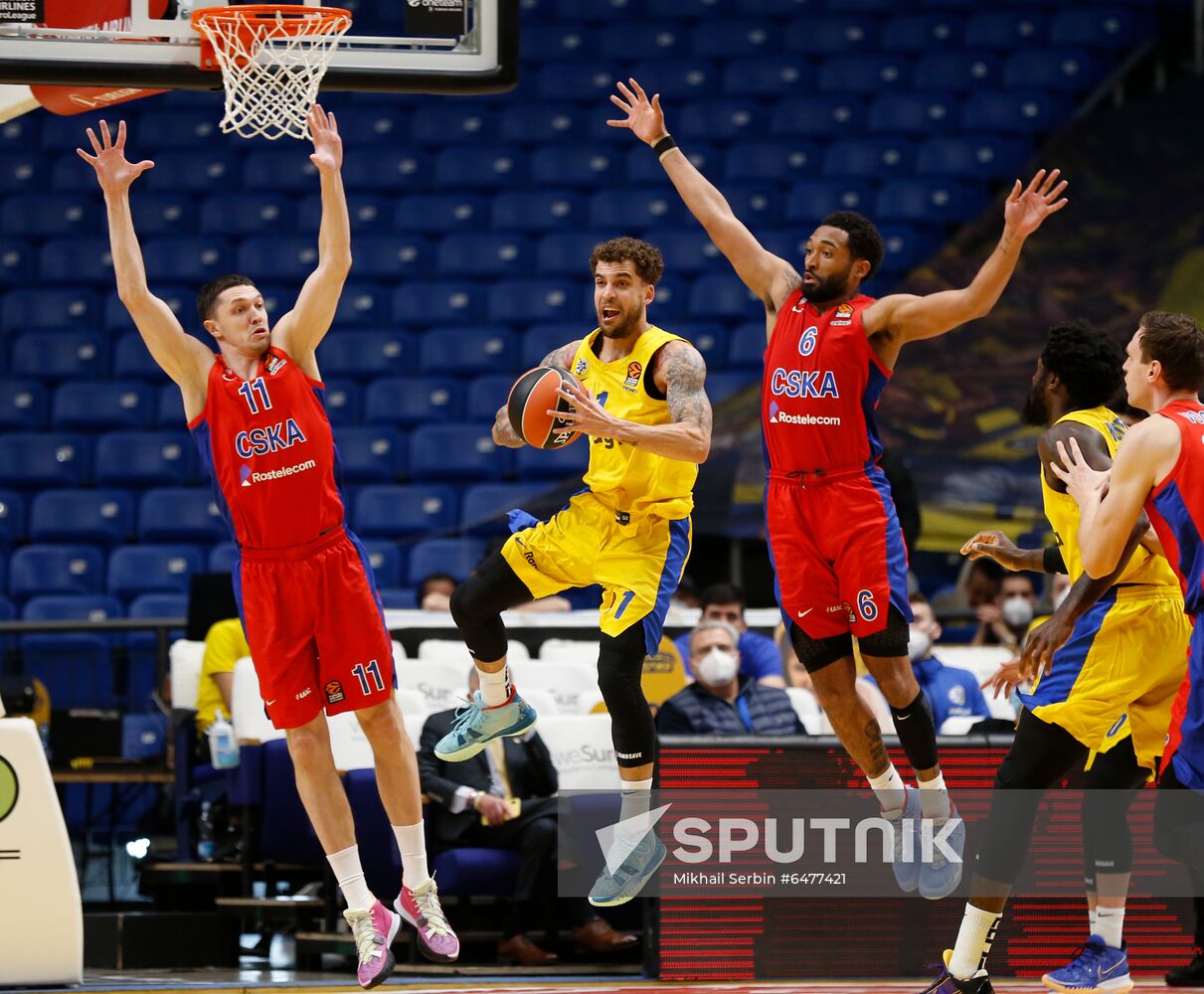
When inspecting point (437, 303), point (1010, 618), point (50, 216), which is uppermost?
point (50, 216)

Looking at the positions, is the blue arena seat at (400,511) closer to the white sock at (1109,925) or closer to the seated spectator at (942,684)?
the seated spectator at (942,684)

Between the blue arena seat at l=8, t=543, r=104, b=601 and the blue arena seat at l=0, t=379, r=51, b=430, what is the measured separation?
1511mm

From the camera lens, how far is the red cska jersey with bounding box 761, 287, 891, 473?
6.74m

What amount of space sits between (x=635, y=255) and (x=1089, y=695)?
2.42 meters

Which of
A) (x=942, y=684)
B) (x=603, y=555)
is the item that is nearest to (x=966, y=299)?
(x=603, y=555)

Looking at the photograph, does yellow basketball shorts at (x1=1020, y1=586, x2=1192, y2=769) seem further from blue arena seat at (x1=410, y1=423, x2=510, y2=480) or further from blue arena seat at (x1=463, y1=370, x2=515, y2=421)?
blue arena seat at (x1=463, y1=370, x2=515, y2=421)

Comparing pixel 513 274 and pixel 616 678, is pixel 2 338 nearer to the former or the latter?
pixel 513 274

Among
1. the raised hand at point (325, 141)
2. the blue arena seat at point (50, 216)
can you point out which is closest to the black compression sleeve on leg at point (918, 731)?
the raised hand at point (325, 141)

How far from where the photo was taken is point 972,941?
22.5 feet

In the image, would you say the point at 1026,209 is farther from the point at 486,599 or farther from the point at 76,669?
the point at 76,669

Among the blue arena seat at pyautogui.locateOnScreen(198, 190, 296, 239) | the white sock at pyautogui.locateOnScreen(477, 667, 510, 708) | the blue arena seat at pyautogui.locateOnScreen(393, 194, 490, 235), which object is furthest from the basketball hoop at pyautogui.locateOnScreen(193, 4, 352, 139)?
the blue arena seat at pyautogui.locateOnScreen(198, 190, 296, 239)

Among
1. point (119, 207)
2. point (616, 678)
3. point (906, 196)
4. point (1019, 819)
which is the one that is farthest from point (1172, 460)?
point (906, 196)

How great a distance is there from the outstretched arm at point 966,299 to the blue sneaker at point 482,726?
80.9 inches

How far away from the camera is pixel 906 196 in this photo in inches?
618
